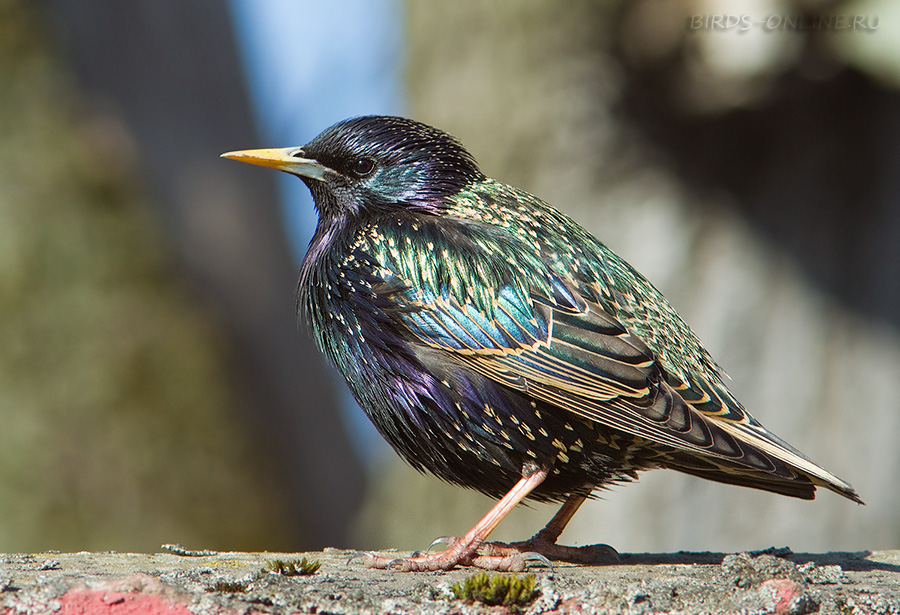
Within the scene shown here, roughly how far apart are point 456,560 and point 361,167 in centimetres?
137

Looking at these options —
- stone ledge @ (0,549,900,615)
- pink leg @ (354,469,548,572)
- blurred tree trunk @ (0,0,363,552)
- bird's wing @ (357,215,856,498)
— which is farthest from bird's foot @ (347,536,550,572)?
blurred tree trunk @ (0,0,363,552)

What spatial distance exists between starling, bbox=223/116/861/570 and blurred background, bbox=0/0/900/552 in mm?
2478

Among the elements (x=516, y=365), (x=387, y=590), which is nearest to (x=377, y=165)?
(x=516, y=365)

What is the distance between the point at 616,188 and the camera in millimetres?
6062

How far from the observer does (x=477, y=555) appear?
311cm

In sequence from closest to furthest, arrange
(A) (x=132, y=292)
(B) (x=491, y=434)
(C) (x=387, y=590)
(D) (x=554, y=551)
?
(C) (x=387, y=590) → (B) (x=491, y=434) → (D) (x=554, y=551) → (A) (x=132, y=292)

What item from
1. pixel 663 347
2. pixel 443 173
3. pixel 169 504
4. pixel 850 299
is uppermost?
pixel 850 299

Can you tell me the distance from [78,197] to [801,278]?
4784 millimetres

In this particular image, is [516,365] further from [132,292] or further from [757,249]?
[132,292]

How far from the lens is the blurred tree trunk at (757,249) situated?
5711 mm

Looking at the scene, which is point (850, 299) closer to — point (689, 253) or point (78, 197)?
point (689, 253)

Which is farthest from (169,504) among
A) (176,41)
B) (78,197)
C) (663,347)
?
(663,347)

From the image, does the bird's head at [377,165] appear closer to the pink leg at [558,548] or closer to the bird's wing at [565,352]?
the bird's wing at [565,352]

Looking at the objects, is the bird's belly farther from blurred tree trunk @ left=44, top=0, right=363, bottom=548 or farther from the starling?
blurred tree trunk @ left=44, top=0, right=363, bottom=548
